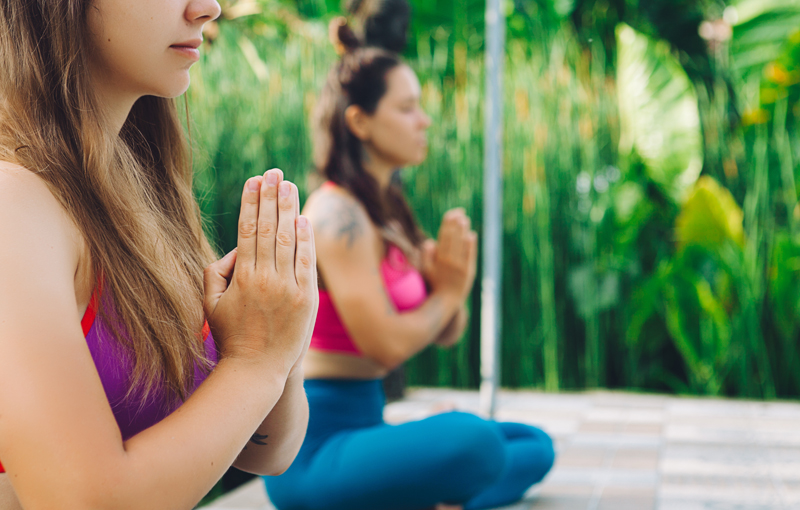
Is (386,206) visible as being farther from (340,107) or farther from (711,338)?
(711,338)

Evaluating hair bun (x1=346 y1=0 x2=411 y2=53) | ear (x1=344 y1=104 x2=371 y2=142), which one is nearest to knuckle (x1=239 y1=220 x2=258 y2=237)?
ear (x1=344 y1=104 x2=371 y2=142)

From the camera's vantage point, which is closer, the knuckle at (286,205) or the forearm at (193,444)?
the forearm at (193,444)

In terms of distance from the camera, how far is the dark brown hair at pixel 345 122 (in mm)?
2070

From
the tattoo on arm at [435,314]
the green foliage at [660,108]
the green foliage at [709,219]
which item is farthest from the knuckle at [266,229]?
the green foliage at [660,108]

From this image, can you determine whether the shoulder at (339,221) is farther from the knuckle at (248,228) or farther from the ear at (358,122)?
the knuckle at (248,228)

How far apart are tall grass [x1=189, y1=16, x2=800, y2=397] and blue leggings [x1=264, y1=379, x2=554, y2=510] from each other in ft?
6.32

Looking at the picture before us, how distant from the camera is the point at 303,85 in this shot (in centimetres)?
380

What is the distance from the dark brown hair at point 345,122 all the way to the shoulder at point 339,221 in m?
0.05

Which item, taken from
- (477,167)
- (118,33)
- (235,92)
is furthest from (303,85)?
(118,33)

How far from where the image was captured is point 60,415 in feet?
2.00

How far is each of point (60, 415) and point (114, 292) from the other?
148 millimetres

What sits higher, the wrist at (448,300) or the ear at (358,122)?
the ear at (358,122)

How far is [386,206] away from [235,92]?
1611mm

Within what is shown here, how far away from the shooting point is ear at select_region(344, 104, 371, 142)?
6.98 ft
